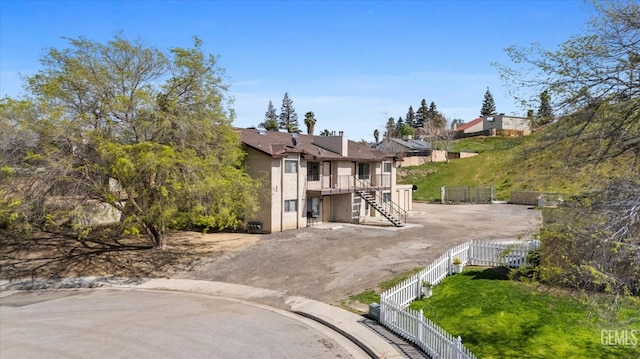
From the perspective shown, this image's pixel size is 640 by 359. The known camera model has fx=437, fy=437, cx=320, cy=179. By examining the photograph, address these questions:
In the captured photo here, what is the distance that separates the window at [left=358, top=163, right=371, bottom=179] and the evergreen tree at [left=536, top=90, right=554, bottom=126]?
1090 inches

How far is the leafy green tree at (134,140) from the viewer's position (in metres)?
21.0

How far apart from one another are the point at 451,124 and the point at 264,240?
287ft

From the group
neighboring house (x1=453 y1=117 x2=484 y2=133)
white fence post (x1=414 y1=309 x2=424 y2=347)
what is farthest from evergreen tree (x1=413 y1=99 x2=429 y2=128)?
white fence post (x1=414 y1=309 x2=424 y2=347)

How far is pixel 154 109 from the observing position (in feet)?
74.6

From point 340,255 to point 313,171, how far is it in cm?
1115

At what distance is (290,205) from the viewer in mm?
31328

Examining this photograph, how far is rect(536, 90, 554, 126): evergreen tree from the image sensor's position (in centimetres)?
1055

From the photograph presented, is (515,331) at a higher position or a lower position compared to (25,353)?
higher

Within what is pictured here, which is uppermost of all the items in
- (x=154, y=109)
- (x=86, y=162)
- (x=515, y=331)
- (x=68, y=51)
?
(x=68, y=51)

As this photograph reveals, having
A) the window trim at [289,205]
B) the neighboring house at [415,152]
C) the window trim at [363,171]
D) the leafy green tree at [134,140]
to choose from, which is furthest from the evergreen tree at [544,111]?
the neighboring house at [415,152]

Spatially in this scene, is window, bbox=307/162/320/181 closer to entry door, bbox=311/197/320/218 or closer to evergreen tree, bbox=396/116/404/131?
entry door, bbox=311/197/320/218

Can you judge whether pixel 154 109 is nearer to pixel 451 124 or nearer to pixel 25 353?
pixel 25 353

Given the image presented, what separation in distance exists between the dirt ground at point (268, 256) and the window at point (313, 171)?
439cm

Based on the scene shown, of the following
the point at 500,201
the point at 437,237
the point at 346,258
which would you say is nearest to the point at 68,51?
the point at 346,258
